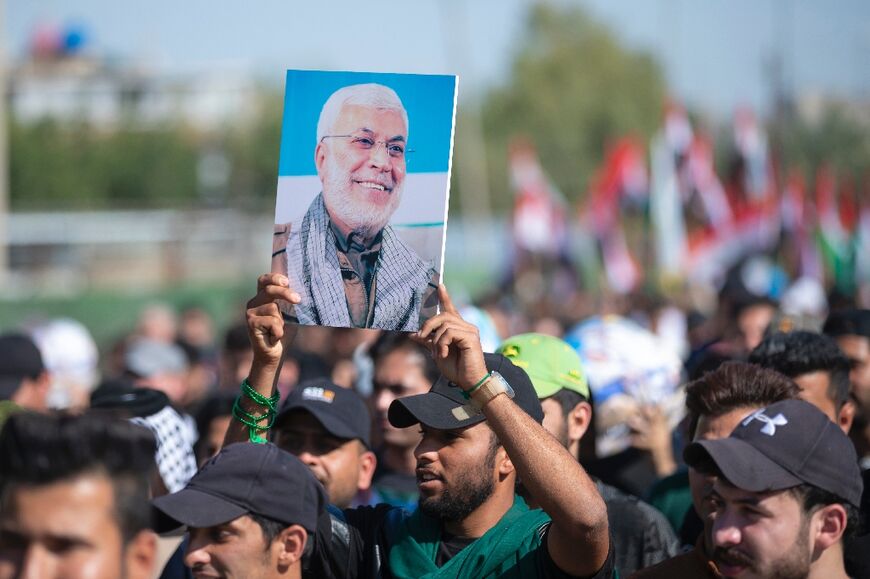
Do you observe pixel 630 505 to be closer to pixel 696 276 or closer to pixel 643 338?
pixel 643 338

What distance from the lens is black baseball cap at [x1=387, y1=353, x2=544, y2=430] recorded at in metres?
3.96

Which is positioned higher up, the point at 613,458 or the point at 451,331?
the point at 451,331

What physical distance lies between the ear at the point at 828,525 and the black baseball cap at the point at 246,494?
4.43ft

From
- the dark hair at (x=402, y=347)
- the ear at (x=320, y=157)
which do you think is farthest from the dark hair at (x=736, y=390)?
the dark hair at (x=402, y=347)

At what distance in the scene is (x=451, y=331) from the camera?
3.61 m

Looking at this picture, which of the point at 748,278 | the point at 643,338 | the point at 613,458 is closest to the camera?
the point at 613,458

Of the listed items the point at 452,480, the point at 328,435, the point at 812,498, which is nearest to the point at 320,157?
the point at 452,480

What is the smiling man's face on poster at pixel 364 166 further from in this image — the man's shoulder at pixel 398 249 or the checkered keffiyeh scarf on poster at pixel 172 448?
the checkered keffiyeh scarf on poster at pixel 172 448

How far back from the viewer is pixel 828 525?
132 inches

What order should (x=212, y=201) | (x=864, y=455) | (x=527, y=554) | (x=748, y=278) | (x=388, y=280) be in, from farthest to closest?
1. (x=212, y=201)
2. (x=748, y=278)
3. (x=864, y=455)
4. (x=388, y=280)
5. (x=527, y=554)

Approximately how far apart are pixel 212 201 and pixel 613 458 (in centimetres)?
5340

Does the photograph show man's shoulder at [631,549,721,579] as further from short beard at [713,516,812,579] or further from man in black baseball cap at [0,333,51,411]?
man in black baseball cap at [0,333,51,411]

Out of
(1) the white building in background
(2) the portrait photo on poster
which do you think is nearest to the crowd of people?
(2) the portrait photo on poster

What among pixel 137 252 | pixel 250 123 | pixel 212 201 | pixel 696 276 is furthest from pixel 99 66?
pixel 696 276
